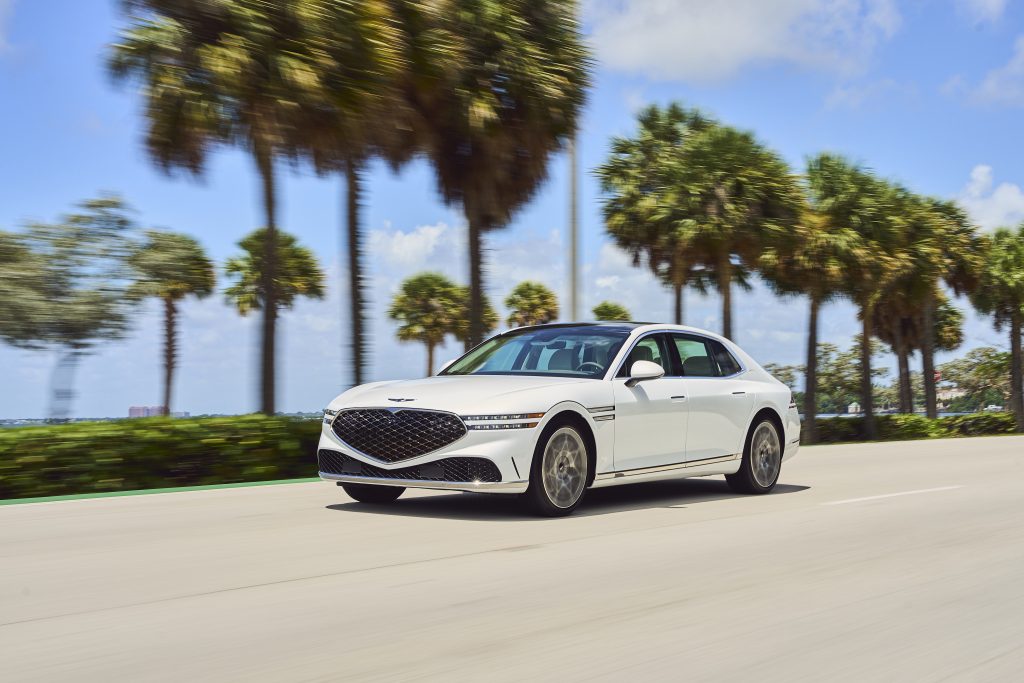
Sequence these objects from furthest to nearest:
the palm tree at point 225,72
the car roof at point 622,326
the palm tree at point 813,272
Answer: the palm tree at point 813,272
the palm tree at point 225,72
the car roof at point 622,326

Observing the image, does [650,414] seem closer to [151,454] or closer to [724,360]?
[724,360]

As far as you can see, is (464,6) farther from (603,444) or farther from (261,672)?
(261,672)

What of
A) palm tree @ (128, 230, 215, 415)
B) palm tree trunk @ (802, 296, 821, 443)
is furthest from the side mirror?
palm tree trunk @ (802, 296, 821, 443)

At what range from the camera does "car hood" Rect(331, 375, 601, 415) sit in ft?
27.7

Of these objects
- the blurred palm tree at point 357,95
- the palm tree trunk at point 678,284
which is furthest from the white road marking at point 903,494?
the palm tree trunk at point 678,284

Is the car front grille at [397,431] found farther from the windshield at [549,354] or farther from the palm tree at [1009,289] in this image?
A: the palm tree at [1009,289]

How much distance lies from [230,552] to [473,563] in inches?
61.9

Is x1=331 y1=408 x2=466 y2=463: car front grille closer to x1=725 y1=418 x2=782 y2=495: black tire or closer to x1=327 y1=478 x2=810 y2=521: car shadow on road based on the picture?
x1=327 y1=478 x2=810 y2=521: car shadow on road

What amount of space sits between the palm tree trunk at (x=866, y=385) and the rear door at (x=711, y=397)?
3253 centimetres

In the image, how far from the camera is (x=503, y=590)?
603 cm

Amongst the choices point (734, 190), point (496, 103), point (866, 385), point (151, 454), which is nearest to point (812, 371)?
point (866, 385)

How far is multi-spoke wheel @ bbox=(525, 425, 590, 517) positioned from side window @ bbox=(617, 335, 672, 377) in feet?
3.04

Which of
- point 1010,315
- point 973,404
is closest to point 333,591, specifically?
point 1010,315

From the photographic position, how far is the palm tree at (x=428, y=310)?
58438mm
